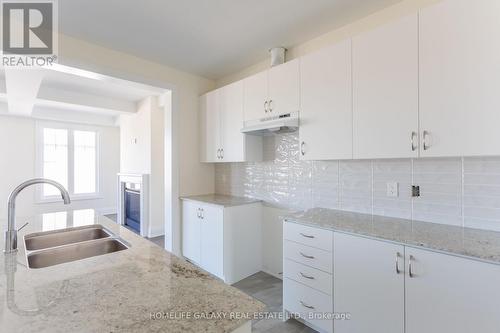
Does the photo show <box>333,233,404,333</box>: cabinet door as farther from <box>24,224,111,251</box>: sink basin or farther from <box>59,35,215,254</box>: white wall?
<box>59,35,215,254</box>: white wall

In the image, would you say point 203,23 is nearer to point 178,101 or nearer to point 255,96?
point 255,96

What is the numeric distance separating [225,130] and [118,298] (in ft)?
7.88

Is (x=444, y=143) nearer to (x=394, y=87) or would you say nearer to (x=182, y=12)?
(x=394, y=87)

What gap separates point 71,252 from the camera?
1412mm

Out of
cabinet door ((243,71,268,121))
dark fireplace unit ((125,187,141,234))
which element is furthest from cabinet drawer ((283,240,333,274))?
dark fireplace unit ((125,187,141,234))

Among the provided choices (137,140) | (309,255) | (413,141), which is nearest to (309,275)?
(309,255)

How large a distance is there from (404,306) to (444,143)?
1.00 m

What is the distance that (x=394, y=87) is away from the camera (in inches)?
66.2

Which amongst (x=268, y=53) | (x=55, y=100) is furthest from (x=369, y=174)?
(x=55, y=100)

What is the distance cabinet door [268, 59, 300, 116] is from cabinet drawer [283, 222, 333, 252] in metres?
1.06

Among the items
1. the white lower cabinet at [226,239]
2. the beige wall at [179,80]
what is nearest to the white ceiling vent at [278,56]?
the beige wall at [179,80]

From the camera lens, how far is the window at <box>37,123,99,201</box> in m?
5.61

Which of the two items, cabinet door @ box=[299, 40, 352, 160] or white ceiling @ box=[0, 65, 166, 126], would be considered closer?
cabinet door @ box=[299, 40, 352, 160]

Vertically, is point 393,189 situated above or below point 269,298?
above
